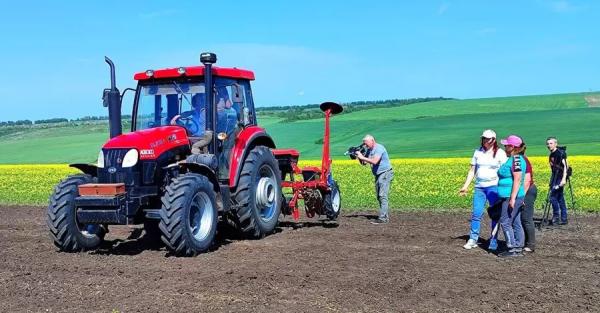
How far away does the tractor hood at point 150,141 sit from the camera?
905 centimetres

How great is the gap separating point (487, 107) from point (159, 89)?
60.1 metres

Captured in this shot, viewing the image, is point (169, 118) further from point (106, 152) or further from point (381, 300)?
point (381, 300)

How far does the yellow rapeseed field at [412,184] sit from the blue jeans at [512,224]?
6.08 metres

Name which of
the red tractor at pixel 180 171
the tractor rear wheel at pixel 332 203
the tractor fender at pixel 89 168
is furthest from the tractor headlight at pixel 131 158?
the tractor rear wheel at pixel 332 203

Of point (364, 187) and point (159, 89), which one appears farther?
point (364, 187)

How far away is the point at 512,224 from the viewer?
29.7 ft

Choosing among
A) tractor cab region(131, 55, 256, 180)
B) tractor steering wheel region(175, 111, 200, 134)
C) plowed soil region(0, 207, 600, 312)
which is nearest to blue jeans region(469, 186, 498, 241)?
plowed soil region(0, 207, 600, 312)

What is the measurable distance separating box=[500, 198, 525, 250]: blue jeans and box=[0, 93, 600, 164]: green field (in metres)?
26.4

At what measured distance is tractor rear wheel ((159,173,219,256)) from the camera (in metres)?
8.57

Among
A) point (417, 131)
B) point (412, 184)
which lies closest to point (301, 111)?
point (417, 131)

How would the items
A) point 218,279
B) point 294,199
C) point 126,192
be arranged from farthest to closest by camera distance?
point 294,199 → point 126,192 → point 218,279

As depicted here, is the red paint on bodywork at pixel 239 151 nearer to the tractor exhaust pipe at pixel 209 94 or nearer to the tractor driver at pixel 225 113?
the tractor driver at pixel 225 113

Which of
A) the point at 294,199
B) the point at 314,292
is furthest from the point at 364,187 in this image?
the point at 314,292

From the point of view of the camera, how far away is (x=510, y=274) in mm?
7586
